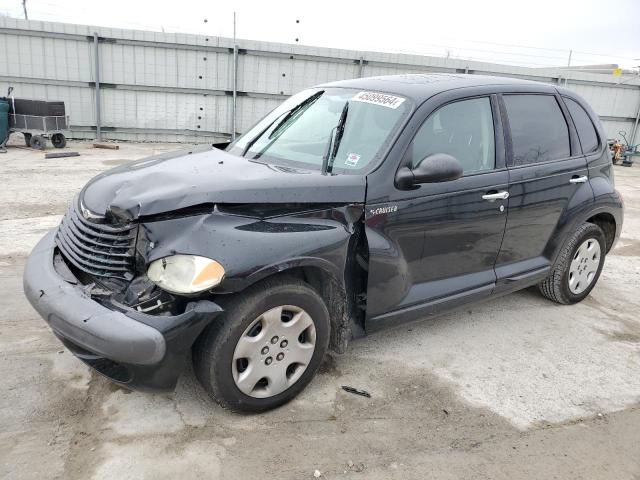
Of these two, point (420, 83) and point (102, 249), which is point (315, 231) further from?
point (420, 83)

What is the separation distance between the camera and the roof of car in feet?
11.2

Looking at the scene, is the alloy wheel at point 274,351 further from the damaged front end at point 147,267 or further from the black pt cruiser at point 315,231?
the damaged front end at point 147,267

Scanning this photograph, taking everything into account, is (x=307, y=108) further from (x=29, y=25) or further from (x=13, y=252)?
(x=29, y=25)

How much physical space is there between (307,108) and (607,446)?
285 cm

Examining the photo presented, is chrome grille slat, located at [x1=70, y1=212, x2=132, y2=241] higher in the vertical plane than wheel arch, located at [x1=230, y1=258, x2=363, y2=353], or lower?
higher

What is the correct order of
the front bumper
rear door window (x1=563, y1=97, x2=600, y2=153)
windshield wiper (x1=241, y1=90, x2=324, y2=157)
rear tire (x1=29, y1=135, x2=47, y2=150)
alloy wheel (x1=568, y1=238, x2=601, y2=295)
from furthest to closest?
rear tire (x1=29, y1=135, x2=47, y2=150)
alloy wheel (x1=568, y1=238, x2=601, y2=295)
rear door window (x1=563, y1=97, x2=600, y2=153)
windshield wiper (x1=241, y1=90, x2=324, y2=157)
the front bumper

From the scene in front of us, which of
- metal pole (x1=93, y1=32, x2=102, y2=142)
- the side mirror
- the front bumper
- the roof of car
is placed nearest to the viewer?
the front bumper

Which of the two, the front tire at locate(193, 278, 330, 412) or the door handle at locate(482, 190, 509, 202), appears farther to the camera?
the door handle at locate(482, 190, 509, 202)

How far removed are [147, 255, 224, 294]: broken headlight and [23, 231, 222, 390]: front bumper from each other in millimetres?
100

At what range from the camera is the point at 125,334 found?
2.30 m

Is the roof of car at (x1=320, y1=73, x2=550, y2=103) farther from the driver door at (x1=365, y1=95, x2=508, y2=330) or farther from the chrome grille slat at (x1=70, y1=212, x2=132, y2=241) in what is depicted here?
the chrome grille slat at (x1=70, y1=212, x2=132, y2=241)

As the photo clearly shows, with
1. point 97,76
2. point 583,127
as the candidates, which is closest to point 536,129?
point 583,127

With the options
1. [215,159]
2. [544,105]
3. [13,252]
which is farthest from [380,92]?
[13,252]

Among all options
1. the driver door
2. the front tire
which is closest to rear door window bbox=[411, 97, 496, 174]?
the driver door
